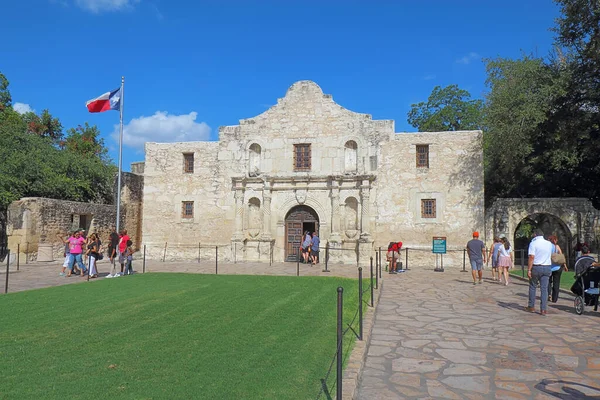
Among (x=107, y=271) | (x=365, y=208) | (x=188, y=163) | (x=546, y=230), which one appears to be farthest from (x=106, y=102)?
(x=546, y=230)

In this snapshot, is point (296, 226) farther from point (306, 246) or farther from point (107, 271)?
point (107, 271)

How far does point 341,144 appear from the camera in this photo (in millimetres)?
21500

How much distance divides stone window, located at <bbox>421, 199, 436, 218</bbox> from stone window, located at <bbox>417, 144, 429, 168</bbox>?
161 cm

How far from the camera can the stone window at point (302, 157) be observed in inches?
864

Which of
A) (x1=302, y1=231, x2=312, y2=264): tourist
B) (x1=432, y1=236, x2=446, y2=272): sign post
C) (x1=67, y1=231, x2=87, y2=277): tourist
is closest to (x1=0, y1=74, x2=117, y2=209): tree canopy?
(x1=67, y1=231, x2=87, y2=277): tourist

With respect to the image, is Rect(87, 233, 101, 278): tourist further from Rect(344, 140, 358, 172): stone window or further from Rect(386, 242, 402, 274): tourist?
Rect(344, 140, 358, 172): stone window

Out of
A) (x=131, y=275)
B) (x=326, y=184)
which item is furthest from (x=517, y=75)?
(x=131, y=275)

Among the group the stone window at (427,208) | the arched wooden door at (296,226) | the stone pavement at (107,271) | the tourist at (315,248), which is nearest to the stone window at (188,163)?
the stone pavement at (107,271)

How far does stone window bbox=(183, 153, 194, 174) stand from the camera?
23.3 metres

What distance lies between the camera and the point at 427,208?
20.7 meters

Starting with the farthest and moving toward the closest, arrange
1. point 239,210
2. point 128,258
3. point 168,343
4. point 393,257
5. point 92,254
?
point 239,210
point 393,257
point 128,258
point 92,254
point 168,343

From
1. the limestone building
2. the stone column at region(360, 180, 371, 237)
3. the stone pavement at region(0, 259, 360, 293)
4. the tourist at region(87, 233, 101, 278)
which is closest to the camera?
the stone pavement at region(0, 259, 360, 293)

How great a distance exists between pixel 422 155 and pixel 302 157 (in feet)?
18.4

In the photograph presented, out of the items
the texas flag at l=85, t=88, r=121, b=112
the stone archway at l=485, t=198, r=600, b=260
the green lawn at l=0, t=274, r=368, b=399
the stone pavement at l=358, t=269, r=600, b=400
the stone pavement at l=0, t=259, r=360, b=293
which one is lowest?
the stone pavement at l=0, t=259, r=360, b=293
